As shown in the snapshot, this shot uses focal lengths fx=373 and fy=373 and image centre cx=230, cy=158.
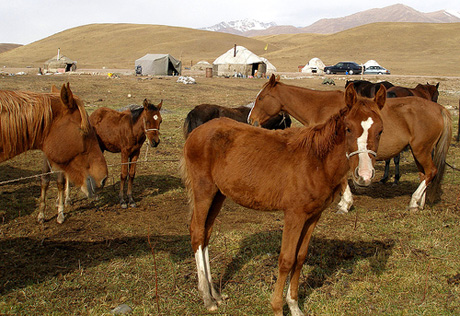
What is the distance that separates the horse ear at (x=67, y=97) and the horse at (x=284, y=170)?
1.36 meters

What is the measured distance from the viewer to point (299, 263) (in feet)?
12.8

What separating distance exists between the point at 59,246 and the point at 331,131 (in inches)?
166

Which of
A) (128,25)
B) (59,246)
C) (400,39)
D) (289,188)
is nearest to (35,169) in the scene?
(59,246)

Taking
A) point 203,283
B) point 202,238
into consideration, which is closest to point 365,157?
point 202,238

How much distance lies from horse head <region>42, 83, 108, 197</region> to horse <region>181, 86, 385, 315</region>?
107 cm

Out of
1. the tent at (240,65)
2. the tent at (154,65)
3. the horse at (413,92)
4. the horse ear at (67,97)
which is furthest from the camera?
the tent at (240,65)

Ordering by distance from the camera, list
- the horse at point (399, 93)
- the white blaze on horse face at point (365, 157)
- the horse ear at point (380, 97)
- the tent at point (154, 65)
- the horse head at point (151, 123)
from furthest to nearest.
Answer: the tent at point (154, 65), the horse at point (399, 93), the horse head at point (151, 123), the horse ear at point (380, 97), the white blaze on horse face at point (365, 157)

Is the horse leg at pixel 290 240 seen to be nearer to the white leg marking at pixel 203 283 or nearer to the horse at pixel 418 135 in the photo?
the white leg marking at pixel 203 283

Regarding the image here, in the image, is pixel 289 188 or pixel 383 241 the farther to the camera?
pixel 383 241

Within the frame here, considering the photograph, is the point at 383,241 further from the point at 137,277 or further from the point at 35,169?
the point at 35,169

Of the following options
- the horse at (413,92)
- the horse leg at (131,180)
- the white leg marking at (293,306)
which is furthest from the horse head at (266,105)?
the white leg marking at (293,306)

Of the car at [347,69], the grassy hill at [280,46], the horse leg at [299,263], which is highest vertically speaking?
the grassy hill at [280,46]

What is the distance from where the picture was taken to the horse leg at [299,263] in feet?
12.7

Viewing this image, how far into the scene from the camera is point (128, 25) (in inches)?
4938
